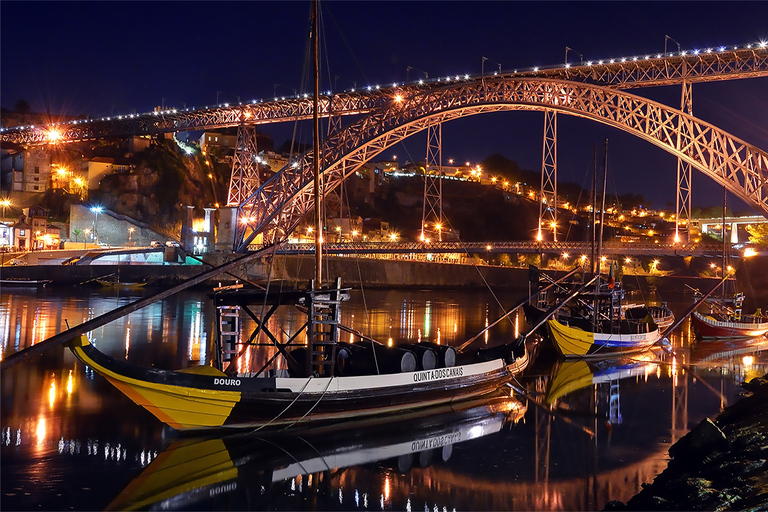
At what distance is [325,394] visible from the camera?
12.7 meters

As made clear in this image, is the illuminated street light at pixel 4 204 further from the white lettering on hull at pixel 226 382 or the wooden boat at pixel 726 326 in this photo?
the white lettering on hull at pixel 226 382

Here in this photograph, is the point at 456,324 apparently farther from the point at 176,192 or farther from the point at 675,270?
the point at 675,270

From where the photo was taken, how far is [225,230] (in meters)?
59.2

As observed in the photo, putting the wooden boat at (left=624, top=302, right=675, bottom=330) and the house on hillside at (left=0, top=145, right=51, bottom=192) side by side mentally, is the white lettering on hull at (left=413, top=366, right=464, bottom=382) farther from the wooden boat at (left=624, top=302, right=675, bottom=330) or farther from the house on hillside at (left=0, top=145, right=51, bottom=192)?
the house on hillside at (left=0, top=145, right=51, bottom=192)

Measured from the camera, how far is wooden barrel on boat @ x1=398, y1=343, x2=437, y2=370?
14.6 meters

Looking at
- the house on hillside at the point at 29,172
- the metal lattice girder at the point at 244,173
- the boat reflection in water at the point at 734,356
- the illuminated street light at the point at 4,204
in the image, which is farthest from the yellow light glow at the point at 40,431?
the house on hillside at the point at 29,172

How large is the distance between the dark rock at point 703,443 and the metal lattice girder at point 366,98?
13.7 meters

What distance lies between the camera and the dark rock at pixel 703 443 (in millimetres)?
10367

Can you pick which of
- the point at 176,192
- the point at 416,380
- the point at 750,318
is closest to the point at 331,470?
the point at 416,380

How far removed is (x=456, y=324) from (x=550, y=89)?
17589 mm

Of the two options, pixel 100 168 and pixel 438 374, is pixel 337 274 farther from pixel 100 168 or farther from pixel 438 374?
pixel 438 374

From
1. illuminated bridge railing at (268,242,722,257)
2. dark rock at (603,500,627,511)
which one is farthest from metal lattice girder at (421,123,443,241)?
dark rock at (603,500,627,511)

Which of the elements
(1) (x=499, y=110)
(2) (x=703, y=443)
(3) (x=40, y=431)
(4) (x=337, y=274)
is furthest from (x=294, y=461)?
(4) (x=337, y=274)

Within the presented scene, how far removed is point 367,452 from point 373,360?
8.81 ft
